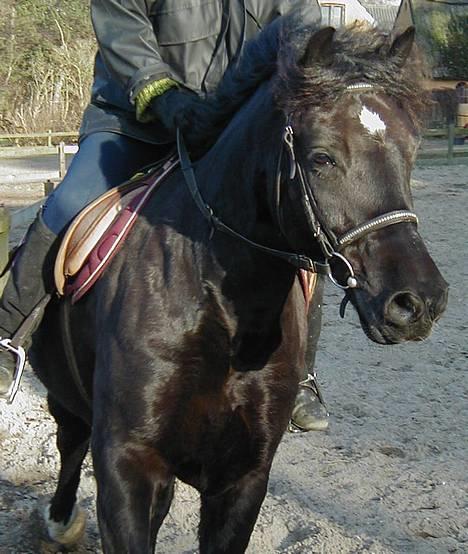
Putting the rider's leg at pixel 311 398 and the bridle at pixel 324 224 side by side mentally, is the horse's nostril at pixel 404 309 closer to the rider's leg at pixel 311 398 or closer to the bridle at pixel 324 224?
the bridle at pixel 324 224

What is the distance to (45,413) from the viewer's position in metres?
6.54

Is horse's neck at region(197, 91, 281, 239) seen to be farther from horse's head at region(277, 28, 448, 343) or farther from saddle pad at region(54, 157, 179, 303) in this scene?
saddle pad at region(54, 157, 179, 303)

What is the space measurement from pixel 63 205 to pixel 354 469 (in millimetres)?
2677

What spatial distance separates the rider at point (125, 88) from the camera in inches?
150

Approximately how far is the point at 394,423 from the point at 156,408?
3527mm

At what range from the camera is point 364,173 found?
258 cm

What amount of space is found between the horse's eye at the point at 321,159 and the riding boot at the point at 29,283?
1.57 meters

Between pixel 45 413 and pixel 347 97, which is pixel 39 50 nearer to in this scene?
pixel 45 413

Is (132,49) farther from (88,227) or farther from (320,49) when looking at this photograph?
(320,49)

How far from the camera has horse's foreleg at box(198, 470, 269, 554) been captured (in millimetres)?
3523

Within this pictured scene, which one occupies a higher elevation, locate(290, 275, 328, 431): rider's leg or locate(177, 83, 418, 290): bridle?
locate(177, 83, 418, 290): bridle

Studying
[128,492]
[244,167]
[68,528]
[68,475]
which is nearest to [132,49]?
[244,167]

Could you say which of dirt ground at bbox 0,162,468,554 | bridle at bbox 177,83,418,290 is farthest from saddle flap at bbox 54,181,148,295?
dirt ground at bbox 0,162,468,554

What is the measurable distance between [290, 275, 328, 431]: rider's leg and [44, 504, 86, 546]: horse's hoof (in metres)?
1.19
